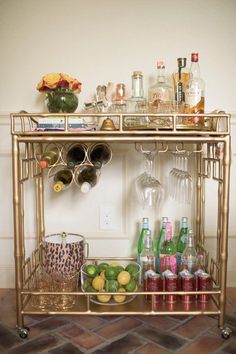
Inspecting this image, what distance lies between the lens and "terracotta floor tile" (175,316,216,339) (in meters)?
1.06

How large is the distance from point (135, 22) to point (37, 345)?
1.16m

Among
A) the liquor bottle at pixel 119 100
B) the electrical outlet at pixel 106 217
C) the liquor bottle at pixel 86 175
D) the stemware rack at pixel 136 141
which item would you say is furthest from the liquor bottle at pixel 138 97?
the electrical outlet at pixel 106 217

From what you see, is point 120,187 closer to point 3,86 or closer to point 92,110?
point 92,110

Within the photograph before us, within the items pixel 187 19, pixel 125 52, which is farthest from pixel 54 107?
pixel 187 19

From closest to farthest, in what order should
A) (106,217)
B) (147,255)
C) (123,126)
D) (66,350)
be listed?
1. (66,350)
2. (123,126)
3. (147,255)
4. (106,217)

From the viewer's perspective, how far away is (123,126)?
3.52ft

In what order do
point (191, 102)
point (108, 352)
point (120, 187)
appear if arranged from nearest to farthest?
point (108, 352)
point (191, 102)
point (120, 187)

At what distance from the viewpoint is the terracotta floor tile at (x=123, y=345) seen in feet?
3.16

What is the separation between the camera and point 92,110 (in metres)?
1.28

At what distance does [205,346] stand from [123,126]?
671mm

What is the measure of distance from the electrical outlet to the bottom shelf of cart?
309 millimetres

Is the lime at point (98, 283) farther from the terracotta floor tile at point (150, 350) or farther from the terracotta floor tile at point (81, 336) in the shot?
the terracotta floor tile at point (150, 350)

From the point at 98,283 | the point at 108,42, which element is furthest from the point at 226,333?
the point at 108,42

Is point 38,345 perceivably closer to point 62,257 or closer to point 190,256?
point 62,257
